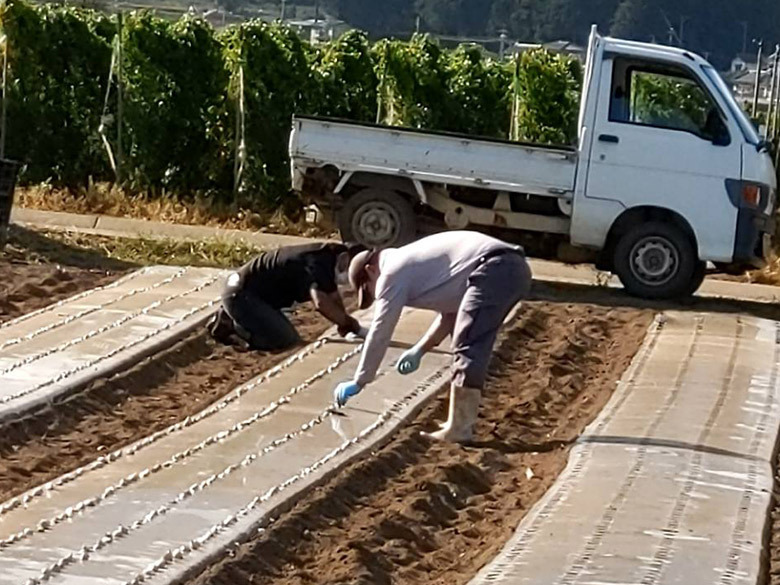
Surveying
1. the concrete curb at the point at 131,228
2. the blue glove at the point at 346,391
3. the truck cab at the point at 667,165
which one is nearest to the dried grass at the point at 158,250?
the concrete curb at the point at 131,228

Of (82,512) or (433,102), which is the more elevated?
(433,102)

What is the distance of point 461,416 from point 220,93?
1097 cm

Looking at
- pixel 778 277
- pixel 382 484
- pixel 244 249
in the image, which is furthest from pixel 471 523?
pixel 778 277

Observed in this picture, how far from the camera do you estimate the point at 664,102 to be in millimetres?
15445

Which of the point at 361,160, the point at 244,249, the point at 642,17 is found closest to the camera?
the point at 361,160

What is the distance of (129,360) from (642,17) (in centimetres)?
1576

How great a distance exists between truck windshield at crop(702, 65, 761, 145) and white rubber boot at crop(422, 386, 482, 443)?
6.06 m

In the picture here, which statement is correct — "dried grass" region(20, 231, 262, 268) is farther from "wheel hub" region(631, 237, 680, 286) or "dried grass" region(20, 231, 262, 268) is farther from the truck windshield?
the truck windshield

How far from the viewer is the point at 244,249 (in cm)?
1717

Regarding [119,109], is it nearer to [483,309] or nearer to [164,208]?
[164,208]

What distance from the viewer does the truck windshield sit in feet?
50.2

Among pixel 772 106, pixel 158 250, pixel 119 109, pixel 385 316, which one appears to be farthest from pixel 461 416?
pixel 772 106

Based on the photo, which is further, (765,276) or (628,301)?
(765,276)

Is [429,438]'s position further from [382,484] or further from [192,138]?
[192,138]
